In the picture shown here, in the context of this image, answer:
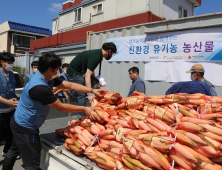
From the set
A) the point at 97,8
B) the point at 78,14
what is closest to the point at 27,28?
the point at 78,14

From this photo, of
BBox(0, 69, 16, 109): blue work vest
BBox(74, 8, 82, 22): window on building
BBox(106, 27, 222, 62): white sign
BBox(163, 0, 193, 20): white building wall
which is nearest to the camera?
BBox(0, 69, 16, 109): blue work vest

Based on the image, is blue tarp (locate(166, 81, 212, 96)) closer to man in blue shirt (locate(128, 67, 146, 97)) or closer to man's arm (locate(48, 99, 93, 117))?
man's arm (locate(48, 99, 93, 117))

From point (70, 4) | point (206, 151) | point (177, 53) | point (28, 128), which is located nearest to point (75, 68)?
point (28, 128)

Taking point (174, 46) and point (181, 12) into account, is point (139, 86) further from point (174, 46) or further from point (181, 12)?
point (181, 12)

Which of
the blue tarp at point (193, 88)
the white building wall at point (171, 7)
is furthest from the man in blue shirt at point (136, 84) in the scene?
the white building wall at point (171, 7)


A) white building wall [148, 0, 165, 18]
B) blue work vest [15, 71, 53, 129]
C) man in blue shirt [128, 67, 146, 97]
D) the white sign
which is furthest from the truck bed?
white building wall [148, 0, 165, 18]

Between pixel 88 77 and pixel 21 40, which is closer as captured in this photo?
pixel 88 77

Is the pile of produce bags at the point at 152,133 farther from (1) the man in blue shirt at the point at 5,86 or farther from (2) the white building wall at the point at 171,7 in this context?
(2) the white building wall at the point at 171,7

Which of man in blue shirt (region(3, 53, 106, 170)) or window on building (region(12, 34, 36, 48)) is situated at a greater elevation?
window on building (region(12, 34, 36, 48))

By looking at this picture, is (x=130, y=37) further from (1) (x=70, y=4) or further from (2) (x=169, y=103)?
(1) (x=70, y=4)

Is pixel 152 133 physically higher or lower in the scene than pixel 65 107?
lower

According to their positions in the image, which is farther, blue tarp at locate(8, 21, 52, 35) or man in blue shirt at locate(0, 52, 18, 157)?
blue tarp at locate(8, 21, 52, 35)

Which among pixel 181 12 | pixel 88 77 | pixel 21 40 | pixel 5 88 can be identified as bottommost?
pixel 5 88

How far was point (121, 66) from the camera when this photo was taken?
17.5 ft
